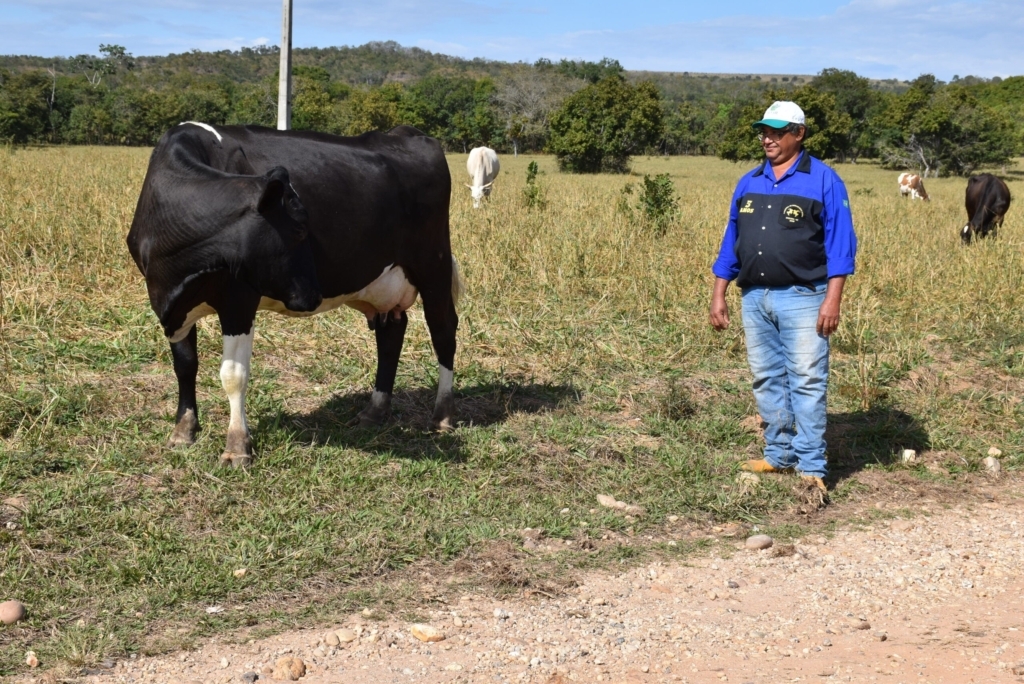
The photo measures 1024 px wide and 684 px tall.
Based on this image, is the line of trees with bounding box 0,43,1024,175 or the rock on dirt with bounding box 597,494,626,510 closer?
the rock on dirt with bounding box 597,494,626,510

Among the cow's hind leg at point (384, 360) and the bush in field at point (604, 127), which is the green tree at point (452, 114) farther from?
the cow's hind leg at point (384, 360)

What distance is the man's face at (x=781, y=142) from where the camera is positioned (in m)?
4.79

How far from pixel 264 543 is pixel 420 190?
2274mm

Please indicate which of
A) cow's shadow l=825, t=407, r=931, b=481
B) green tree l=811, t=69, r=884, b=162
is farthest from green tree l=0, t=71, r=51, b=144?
green tree l=811, t=69, r=884, b=162

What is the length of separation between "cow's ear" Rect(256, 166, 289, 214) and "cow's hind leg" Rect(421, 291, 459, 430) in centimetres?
160

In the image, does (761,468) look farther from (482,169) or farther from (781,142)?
(482,169)

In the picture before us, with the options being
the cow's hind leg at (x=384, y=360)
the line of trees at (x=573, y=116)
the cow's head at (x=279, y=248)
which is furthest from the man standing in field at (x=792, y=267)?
the line of trees at (x=573, y=116)

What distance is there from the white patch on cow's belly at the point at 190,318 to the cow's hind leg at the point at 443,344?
1397 mm

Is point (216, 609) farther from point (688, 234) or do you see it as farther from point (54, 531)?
point (688, 234)

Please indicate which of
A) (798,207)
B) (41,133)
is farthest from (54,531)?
(41,133)

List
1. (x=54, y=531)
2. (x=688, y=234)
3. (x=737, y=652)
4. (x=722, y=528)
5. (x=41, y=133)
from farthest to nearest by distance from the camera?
(x=41, y=133) → (x=688, y=234) → (x=722, y=528) → (x=54, y=531) → (x=737, y=652)

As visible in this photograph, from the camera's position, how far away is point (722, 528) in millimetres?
4672

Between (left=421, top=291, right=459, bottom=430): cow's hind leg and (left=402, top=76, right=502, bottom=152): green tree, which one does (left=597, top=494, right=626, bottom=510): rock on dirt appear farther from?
(left=402, top=76, right=502, bottom=152): green tree

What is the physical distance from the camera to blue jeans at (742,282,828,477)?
4848 mm
